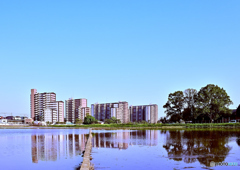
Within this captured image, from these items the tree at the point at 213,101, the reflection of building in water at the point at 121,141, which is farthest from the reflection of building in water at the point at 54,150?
the tree at the point at 213,101

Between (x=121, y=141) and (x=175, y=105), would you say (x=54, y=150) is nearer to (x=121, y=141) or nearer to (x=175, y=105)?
(x=121, y=141)

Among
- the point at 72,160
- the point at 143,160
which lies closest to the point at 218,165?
the point at 143,160

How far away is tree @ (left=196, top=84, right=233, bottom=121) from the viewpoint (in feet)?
325

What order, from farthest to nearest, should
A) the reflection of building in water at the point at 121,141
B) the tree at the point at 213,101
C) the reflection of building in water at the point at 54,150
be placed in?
the tree at the point at 213,101
the reflection of building in water at the point at 121,141
the reflection of building in water at the point at 54,150

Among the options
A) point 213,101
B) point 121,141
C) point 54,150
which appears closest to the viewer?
point 54,150

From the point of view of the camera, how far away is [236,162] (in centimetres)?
1928

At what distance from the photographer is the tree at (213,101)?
3896 inches

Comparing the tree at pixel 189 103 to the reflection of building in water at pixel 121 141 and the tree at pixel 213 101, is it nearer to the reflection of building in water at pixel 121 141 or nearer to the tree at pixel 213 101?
the tree at pixel 213 101

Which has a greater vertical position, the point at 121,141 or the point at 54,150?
the point at 54,150

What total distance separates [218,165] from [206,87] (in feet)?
287

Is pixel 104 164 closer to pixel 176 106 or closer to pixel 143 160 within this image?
pixel 143 160

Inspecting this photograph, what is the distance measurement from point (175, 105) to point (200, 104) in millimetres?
9974

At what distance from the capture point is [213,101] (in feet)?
322

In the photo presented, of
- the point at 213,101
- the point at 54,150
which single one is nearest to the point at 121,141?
the point at 54,150
